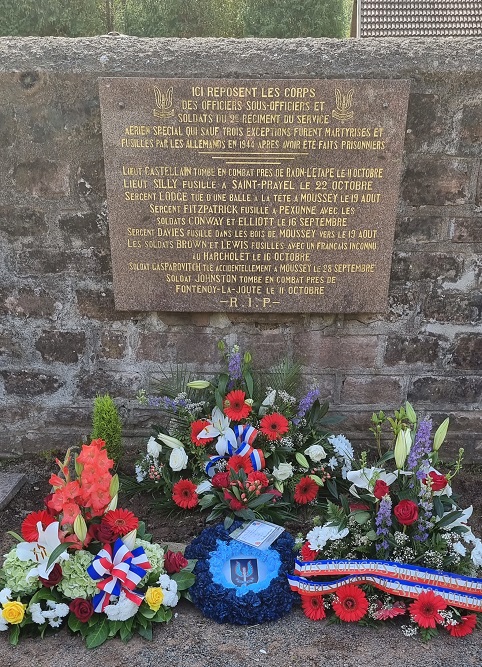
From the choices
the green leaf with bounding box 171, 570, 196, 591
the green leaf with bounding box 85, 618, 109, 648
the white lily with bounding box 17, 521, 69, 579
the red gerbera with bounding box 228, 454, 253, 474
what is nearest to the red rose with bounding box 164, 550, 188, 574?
the green leaf with bounding box 171, 570, 196, 591

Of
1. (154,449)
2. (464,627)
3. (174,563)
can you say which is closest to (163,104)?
(154,449)

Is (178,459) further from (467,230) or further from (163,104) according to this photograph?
(467,230)

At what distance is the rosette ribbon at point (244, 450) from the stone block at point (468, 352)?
123cm

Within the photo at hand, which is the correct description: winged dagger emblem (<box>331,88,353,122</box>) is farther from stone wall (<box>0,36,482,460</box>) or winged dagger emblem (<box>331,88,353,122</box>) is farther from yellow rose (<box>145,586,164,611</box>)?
yellow rose (<box>145,586,164,611</box>)

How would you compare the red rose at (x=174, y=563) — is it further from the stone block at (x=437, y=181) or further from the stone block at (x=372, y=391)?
the stone block at (x=437, y=181)

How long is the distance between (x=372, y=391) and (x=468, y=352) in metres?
0.57

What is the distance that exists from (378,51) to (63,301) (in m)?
2.04

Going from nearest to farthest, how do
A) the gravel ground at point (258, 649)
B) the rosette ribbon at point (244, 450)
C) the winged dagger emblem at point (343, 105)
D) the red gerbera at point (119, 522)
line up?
1. the gravel ground at point (258, 649)
2. the red gerbera at point (119, 522)
3. the winged dagger emblem at point (343, 105)
4. the rosette ribbon at point (244, 450)

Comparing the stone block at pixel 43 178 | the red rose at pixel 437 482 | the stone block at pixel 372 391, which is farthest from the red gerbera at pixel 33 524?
the stone block at pixel 372 391

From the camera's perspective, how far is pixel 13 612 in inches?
78.5

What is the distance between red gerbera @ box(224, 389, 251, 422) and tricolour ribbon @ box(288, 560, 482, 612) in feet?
2.72

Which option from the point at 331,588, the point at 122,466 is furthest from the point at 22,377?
the point at 331,588

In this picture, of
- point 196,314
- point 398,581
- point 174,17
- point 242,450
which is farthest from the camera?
point 174,17

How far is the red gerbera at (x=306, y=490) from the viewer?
271cm
